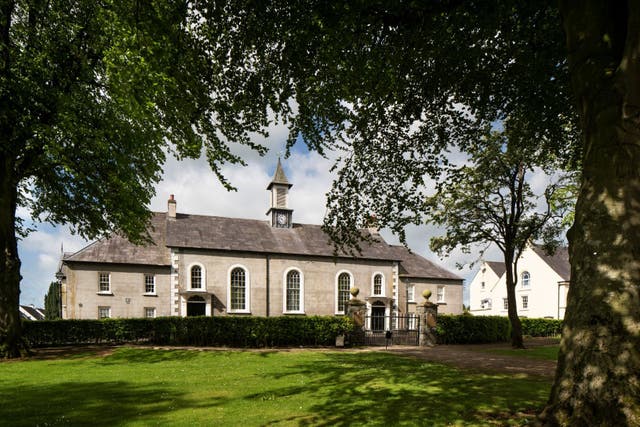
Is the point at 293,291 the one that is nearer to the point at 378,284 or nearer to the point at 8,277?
the point at 378,284

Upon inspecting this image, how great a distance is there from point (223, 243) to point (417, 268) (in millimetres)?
19436

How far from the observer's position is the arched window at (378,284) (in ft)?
121

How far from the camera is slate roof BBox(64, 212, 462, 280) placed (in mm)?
31406

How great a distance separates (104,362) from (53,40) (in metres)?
11.2

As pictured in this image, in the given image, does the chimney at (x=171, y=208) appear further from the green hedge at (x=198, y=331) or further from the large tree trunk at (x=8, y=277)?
the large tree trunk at (x=8, y=277)

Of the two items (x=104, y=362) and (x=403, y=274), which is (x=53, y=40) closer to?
(x=104, y=362)

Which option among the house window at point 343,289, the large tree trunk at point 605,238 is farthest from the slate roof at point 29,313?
the large tree trunk at point 605,238

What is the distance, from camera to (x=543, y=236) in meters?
22.5

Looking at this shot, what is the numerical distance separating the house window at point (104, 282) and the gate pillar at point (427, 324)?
895 inches

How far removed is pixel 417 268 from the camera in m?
40.6

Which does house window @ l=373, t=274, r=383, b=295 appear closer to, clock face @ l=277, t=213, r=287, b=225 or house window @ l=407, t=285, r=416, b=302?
house window @ l=407, t=285, r=416, b=302

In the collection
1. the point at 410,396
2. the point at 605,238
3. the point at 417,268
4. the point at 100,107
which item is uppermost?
the point at 100,107

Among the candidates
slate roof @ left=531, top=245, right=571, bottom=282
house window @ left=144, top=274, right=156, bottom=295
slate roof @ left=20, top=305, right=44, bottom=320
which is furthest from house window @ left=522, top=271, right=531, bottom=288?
slate roof @ left=20, top=305, right=44, bottom=320

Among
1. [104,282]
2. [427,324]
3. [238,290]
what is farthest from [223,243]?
[427,324]
